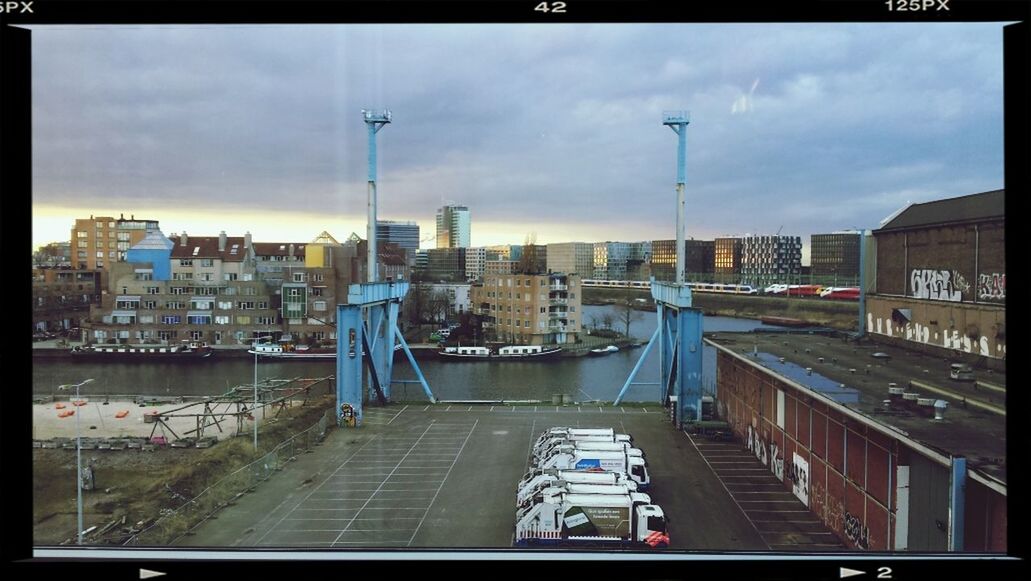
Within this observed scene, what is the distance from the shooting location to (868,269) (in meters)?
5.33

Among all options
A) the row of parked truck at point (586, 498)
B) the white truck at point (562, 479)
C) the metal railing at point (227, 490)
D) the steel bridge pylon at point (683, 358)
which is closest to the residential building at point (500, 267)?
the steel bridge pylon at point (683, 358)

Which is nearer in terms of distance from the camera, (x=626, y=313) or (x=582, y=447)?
(x=582, y=447)

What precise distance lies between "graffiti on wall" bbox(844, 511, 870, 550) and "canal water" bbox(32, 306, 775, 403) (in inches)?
113

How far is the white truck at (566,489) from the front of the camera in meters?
3.53

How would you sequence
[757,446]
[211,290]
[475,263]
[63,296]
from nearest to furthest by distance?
[63,296] → [211,290] → [757,446] → [475,263]

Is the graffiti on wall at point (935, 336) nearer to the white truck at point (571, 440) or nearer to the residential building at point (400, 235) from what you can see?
the white truck at point (571, 440)

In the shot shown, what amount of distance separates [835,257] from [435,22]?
441 centimetres

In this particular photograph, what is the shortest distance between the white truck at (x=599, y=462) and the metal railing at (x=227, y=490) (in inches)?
76.9

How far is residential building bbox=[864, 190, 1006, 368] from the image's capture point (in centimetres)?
274

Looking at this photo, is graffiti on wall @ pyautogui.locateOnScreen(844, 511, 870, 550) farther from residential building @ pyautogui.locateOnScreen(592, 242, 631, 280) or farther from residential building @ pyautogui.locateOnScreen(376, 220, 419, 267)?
residential building @ pyautogui.locateOnScreen(376, 220, 419, 267)

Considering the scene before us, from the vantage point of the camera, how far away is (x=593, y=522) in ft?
10.5

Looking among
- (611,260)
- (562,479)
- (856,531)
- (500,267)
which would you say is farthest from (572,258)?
(856,531)

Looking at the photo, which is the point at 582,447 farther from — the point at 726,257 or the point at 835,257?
the point at 726,257
